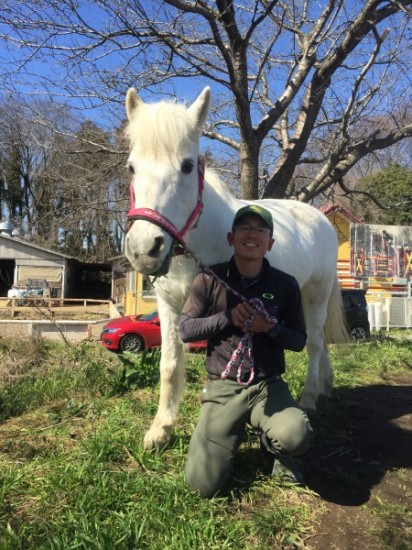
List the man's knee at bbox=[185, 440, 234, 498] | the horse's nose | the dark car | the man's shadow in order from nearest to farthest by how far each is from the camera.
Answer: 1. the horse's nose
2. the man's knee at bbox=[185, 440, 234, 498]
3. the man's shadow
4. the dark car

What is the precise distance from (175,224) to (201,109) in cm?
81

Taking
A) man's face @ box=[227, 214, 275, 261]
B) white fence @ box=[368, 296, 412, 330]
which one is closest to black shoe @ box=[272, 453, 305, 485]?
man's face @ box=[227, 214, 275, 261]

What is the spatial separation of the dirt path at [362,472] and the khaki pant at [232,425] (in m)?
0.41

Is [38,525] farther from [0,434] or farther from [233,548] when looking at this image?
[0,434]

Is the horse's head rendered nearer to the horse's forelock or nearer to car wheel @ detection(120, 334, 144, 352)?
the horse's forelock

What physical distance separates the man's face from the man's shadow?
1418mm

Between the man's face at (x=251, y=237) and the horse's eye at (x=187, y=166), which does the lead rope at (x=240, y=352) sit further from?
the horse's eye at (x=187, y=166)

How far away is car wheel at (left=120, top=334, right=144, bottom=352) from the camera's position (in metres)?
11.8

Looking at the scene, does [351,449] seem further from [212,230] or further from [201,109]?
[201,109]

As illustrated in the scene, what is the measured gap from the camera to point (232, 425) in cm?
248

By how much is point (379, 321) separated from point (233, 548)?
16.5 meters

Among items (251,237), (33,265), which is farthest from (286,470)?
(33,265)

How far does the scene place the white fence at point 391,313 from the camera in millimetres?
17000

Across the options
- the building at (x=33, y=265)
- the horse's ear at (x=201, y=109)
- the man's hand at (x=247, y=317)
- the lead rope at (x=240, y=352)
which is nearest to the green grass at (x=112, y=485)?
the lead rope at (x=240, y=352)
